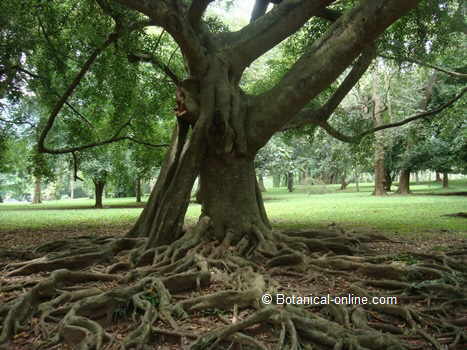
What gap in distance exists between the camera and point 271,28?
7.54 meters

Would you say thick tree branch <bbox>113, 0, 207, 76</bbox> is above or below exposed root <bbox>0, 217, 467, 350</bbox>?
above

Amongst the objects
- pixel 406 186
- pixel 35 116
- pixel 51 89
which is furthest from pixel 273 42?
pixel 406 186

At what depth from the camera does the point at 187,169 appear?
6988 millimetres

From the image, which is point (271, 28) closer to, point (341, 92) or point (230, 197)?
point (341, 92)

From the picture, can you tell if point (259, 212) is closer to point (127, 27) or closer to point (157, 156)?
point (127, 27)

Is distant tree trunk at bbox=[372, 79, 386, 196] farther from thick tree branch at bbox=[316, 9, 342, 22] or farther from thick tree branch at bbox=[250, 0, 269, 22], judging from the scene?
thick tree branch at bbox=[250, 0, 269, 22]

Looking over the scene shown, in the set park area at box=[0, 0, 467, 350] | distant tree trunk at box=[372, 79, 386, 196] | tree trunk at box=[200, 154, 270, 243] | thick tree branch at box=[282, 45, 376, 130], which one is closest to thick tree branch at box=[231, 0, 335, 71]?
park area at box=[0, 0, 467, 350]

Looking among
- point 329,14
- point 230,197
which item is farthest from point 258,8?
point 230,197

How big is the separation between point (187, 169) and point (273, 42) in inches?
119

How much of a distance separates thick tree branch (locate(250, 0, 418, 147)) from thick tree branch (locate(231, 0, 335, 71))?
0.90 m

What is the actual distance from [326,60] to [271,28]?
1.45 metres

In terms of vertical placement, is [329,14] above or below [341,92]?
above

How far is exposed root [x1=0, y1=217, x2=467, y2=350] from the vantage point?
3795 mm

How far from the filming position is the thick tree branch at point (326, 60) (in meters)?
6.20
